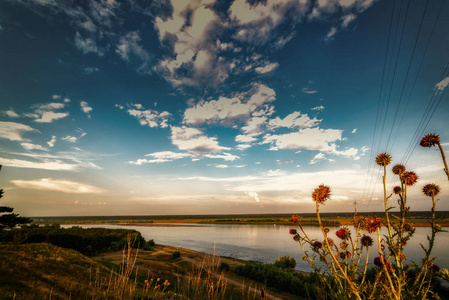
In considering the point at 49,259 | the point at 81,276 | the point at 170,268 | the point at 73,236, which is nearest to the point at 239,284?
the point at 170,268

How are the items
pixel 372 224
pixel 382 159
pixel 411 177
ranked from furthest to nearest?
pixel 382 159
pixel 411 177
pixel 372 224

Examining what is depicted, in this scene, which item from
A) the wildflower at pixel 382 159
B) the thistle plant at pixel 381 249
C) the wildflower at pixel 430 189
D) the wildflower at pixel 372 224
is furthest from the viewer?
the wildflower at pixel 382 159

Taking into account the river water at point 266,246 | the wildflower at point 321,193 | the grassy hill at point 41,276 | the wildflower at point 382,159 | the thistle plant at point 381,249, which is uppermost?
the wildflower at point 382,159

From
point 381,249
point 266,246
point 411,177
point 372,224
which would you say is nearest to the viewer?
point 381,249

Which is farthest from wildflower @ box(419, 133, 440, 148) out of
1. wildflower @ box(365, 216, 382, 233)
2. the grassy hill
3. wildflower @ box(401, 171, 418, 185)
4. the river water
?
the river water

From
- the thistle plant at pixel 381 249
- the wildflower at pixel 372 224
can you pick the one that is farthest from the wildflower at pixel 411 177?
the wildflower at pixel 372 224

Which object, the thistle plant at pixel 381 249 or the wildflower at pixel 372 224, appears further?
the wildflower at pixel 372 224

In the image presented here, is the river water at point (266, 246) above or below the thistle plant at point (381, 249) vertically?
below

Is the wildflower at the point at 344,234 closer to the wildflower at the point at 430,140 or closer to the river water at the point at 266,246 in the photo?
the wildflower at the point at 430,140

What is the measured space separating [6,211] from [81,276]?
24.7 ft

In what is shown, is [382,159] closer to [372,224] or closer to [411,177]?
[411,177]

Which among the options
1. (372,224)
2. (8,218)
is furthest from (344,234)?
(8,218)

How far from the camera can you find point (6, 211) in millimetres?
10375

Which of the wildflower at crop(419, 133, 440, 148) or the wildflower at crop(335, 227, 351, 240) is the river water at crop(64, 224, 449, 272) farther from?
the wildflower at crop(419, 133, 440, 148)
